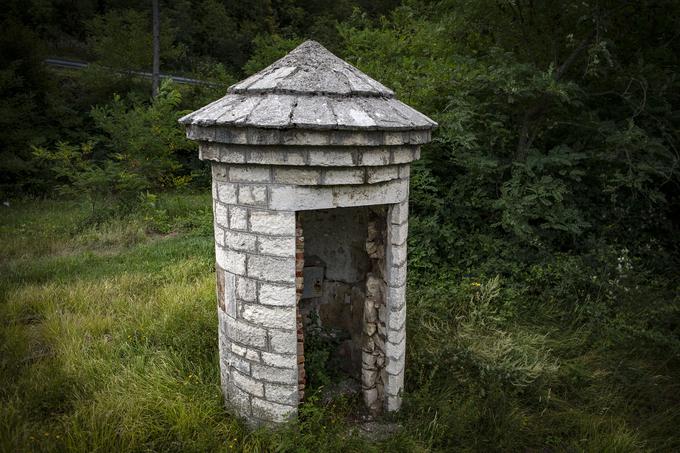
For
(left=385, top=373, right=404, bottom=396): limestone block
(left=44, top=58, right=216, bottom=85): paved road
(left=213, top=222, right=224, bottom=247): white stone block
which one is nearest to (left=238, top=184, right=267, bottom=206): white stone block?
(left=213, top=222, right=224, bottom=247): white stone block

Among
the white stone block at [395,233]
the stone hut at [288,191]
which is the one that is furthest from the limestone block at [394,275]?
the white stone block at [395,233]

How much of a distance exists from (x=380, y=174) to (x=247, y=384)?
82.0 inches

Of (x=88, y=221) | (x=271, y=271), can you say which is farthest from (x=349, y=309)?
(x=88, y=221)

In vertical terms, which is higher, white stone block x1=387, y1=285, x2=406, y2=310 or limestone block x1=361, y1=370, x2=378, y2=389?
white stone block x1=387, y1=285, x2=406, y2=310

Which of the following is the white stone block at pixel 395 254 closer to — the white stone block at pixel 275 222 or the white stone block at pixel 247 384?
the white stone block at pixel 275 222

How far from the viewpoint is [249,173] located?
3.34m

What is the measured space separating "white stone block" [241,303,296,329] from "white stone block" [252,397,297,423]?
2.21ft

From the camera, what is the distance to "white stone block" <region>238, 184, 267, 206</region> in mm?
3330

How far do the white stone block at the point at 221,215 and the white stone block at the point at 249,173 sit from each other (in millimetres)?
289

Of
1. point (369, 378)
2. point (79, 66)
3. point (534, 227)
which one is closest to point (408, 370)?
point (369, 378)

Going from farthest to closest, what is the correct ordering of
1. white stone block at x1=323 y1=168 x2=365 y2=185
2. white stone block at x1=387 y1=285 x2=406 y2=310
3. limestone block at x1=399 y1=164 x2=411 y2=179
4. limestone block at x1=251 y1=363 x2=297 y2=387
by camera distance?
white stone block at x1=387 y1=285 x2=406 y2=310 < limestone block at x1=399 y1=164 x2=411 y2=179 < limestone block at x1=251 y1=363 x2=297 y2=387 < white stone block at x1=323 y1=168 x2=365 y2=185

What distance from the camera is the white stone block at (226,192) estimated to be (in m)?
3.46

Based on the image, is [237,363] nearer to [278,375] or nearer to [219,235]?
[278,375]

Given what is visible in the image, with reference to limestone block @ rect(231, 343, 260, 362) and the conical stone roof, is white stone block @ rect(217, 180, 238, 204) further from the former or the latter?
limestone block @ rect(231, 343, 260, 362)
